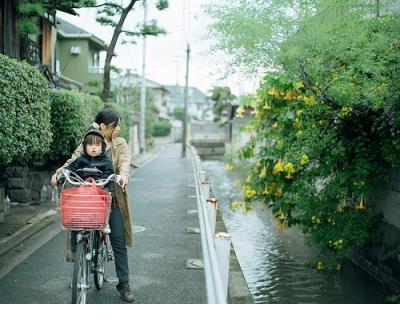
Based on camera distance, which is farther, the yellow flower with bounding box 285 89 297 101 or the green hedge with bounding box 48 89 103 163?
the green hedge with bounding box 48 89 103 163

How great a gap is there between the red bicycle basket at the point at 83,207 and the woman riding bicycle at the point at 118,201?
28.0 inches

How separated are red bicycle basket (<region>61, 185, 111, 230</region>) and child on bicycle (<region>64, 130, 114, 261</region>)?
0.52m

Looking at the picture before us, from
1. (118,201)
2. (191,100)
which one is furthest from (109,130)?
(191,100)

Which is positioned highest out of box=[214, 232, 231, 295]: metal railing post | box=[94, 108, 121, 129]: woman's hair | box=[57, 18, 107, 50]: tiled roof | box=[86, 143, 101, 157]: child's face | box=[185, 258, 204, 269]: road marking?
box=[57, 18, 107, 50]: tiled roof

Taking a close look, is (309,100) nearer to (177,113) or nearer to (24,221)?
(24,221)

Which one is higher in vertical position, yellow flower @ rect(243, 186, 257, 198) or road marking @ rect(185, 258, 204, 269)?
yellow flower @ rect(243, 186, 257, 198)

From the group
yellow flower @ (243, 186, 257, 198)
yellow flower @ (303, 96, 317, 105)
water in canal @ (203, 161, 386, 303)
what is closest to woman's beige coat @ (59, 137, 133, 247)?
water in canal @ (203, 161, 386, 303)

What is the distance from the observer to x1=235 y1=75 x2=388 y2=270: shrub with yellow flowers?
7.99 m

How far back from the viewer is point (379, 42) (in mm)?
6543

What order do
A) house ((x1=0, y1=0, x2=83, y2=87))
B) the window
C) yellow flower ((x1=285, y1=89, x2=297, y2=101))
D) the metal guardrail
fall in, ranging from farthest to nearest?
1. the window
2. house ((x1=0, y1=0, x2=83, y2=87))
3. yellow flower ((x1=285, y1=89, x2=297, y2=101))
4. the metal guardrail

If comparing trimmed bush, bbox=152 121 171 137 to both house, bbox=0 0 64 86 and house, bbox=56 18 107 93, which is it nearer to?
house, bbox=56 18 107 93

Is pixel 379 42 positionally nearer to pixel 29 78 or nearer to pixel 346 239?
pixel 346 239

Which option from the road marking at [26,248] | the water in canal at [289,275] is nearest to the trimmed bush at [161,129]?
the water in canal at [289,275]

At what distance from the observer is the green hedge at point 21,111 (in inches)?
289
